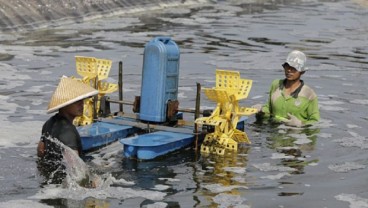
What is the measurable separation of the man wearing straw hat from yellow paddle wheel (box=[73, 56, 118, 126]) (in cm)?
173

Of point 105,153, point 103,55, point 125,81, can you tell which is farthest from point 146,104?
point 103,55

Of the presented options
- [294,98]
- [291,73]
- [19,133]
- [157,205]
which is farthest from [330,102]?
[157,205]

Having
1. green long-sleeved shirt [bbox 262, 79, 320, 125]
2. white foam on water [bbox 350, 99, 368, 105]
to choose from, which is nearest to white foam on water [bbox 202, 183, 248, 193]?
green long-sleeved shirt [bbox 262, 79, 320, 125]

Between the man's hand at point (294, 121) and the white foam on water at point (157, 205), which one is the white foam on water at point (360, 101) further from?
the white foam on water at point (157, 205)

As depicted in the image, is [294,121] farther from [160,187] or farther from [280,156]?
[160,187]

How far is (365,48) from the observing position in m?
18.7

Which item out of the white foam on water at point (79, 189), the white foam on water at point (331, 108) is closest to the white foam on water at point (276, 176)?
the white foam on water at point (79, 189)

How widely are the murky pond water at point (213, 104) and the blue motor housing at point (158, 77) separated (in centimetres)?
61

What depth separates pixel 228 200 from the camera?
743cm

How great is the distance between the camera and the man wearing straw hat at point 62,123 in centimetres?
746

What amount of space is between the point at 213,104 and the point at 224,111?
3.15 metres

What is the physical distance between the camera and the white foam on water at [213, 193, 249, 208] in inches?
287

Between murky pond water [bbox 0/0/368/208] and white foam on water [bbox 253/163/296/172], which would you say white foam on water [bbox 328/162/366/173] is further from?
white foam on water [bbox 253/163/296/172]

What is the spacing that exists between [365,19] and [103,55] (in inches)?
449
